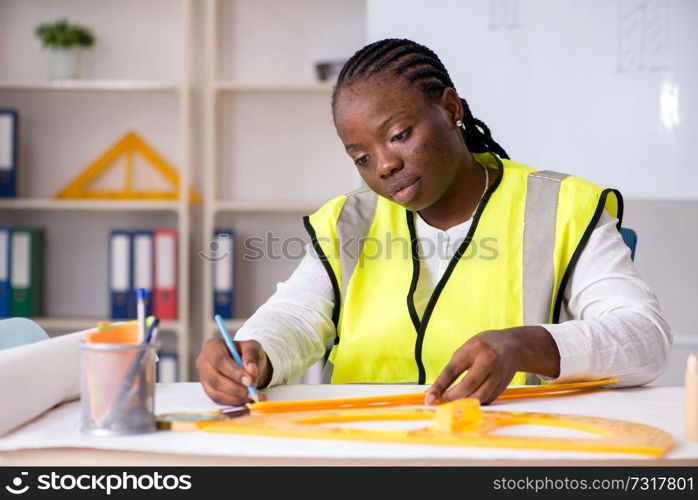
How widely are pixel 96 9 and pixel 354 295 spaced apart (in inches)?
92.0

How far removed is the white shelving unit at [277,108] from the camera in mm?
3527

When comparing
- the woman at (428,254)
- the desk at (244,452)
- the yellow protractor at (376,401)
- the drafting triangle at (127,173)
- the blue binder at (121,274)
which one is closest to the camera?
the desk at (244,452)

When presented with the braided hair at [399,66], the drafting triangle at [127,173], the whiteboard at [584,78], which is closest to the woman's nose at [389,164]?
the braided hair at [399,66]

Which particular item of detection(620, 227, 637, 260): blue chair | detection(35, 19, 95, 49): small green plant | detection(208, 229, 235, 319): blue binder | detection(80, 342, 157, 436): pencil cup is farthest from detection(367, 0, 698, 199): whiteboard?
detection(80, 342, 157, 436): pencil cup

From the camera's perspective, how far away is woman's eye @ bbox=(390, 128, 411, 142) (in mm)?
1502

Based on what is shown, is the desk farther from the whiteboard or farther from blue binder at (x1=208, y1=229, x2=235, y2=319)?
blue binder at (x1=208, y1=229, x2=235, y2=319)

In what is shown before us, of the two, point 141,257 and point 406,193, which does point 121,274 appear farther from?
point 406,193

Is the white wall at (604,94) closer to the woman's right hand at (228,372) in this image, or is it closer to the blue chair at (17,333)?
the woman's right hand at (228,372)

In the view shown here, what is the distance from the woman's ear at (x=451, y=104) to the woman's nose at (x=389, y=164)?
0.17m

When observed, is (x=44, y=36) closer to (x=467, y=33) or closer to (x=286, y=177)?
(x=286, y=177)

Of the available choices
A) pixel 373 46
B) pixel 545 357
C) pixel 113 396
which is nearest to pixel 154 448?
pixel 113 396

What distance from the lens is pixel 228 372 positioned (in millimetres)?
1236
